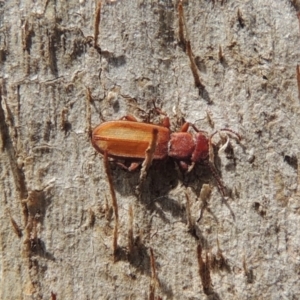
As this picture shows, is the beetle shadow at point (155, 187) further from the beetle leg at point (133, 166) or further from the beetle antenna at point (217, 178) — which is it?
the beetle antenna at point (217, 178)

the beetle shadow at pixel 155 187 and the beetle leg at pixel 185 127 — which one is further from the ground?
the beetle leg at pixel 185 127

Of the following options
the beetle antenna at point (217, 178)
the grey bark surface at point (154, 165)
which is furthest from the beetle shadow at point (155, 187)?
the beetle antenna at point (217, 178)

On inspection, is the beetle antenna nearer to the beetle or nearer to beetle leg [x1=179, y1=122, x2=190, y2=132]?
the beetle

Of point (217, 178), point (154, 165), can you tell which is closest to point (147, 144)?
point (154, 165)

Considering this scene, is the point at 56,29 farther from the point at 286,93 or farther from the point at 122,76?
the point at 286,93

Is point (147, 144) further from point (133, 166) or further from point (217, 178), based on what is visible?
point (217, 178)

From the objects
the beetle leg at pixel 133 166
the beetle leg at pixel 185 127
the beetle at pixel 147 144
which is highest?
the beetle leg at pixel 185 127

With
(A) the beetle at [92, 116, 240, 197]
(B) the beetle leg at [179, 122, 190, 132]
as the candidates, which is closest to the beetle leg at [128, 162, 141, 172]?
(A) the beetle at [92, 116, 240, 197]
